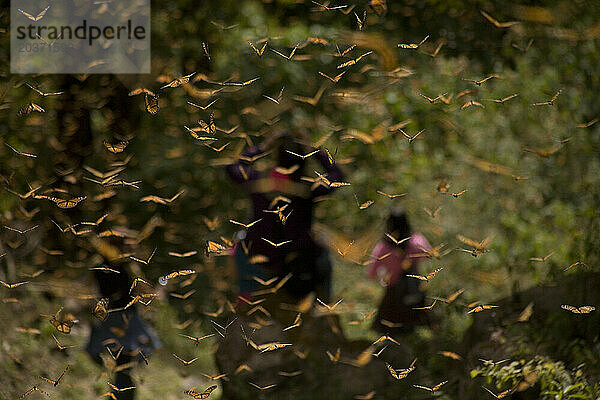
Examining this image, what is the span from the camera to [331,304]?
82.7 inches

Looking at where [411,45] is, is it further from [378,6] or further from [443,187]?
[443,187]

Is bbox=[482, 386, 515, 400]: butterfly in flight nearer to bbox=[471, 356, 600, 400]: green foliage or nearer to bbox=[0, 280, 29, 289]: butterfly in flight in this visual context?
bbox=[471, 356, 600, 400]: green foliage

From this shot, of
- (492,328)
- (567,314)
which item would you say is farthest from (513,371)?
(567,314)

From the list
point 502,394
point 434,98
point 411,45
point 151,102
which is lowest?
point 502,394

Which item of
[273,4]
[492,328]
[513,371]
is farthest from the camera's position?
[273,4]

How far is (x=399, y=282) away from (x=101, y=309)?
1.14 m

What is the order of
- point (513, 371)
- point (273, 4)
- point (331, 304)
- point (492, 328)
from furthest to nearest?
point (273, 4), point (331, 304), point (492, 328), point (513, 371)

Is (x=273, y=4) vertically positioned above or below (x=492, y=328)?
above

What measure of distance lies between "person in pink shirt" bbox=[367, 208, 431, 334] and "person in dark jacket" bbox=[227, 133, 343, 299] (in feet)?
0.81

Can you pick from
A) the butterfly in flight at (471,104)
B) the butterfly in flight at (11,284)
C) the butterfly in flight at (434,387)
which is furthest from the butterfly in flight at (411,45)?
the butterfly in flight at (11,284)

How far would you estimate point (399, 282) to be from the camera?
2.05 meters

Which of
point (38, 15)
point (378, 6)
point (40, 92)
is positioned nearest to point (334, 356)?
point (378, 6)

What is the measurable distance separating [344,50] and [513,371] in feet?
4.84

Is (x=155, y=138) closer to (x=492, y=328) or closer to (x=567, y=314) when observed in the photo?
(x=492, y=328)
